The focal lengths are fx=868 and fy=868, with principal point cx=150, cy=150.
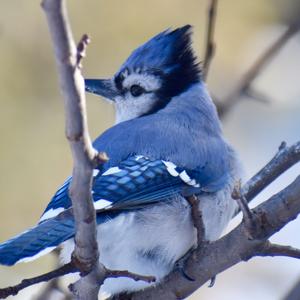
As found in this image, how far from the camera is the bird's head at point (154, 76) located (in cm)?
274

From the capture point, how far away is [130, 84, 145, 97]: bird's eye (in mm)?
2783

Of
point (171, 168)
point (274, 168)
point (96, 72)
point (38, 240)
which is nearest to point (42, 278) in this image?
point (38, 240)

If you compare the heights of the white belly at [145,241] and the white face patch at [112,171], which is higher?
the white face patch at [112,171]

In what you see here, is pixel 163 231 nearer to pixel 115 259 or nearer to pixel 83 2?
pixel 115 259

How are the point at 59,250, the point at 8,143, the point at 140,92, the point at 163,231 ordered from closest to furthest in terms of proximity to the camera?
1. the point at 163,231
2. the point at 59,250
3. the point at 140,92
4. the point at 8,143

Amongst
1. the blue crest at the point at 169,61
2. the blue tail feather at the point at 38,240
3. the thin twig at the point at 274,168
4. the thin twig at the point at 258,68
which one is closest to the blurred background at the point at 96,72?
the blue crest at the point at 169,61

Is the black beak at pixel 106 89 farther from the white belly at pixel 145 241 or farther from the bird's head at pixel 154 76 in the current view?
the white belly at pixel 145 241

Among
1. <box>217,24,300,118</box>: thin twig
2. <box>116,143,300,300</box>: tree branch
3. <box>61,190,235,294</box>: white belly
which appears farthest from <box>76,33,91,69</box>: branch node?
<box>217,24,300,118</box>: thin twig

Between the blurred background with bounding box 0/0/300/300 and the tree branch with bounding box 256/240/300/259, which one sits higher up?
the tree branch with bounding box 256/240/300/259

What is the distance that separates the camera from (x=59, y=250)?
232 cm

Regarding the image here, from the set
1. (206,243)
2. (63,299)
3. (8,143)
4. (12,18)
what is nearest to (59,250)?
(63,299)

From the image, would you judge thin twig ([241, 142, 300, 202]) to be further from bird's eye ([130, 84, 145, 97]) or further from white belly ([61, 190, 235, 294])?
bird's eye ([130, 84, 145, 97])

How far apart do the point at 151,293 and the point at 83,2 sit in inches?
80.3

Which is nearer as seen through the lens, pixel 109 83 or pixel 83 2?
pixel 109 83
